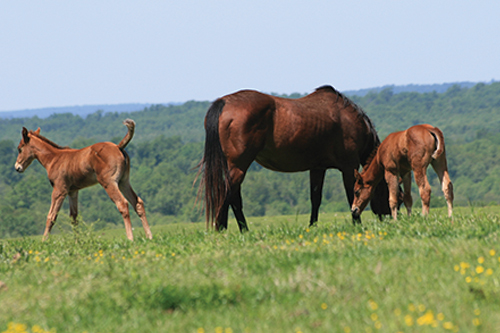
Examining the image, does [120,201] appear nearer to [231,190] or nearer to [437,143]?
[231,190]

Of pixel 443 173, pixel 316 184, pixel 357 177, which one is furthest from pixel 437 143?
pixel 316 184

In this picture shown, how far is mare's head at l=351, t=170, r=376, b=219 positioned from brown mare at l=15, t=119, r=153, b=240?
3516 mm

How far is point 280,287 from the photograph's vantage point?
5.34m

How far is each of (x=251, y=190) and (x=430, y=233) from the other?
96.2 meters

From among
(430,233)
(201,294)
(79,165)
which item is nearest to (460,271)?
(430,233)

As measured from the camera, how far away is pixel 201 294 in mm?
5297

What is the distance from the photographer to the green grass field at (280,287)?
15.3 feet

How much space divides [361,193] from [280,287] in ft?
18.0

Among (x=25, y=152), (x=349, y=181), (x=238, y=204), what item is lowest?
(x=238, y=204)

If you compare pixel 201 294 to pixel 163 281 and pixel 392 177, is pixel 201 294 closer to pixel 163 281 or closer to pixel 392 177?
pixel 163 281

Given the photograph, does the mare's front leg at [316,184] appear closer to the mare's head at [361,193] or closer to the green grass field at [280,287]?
the mare's head at [361,193]

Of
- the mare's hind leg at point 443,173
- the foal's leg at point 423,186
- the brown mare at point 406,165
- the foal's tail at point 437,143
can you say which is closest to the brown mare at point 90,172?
the brown mare at point 406,165

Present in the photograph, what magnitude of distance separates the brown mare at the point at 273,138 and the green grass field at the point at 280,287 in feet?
6.31

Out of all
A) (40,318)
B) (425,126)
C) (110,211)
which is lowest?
(110,211)
